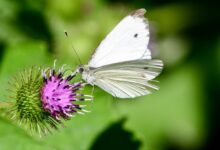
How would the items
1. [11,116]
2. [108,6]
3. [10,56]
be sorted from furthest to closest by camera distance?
[108,6] < [10,56] < [11,116]

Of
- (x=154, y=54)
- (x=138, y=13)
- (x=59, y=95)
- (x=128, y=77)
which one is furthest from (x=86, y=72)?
(x=154, y=54)

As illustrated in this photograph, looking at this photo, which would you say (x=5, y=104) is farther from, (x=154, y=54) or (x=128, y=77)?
(x=154, y=54)

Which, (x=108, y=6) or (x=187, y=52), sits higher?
(x=108, y=6)

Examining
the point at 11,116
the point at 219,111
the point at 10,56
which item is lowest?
the point at 219,111

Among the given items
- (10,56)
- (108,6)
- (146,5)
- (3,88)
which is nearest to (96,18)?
(108,6)

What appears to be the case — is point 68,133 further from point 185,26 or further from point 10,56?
point 185,26

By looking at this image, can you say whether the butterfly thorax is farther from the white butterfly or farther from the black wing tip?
the black wing tip
